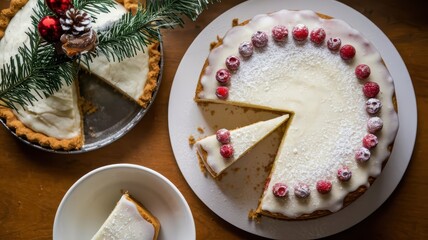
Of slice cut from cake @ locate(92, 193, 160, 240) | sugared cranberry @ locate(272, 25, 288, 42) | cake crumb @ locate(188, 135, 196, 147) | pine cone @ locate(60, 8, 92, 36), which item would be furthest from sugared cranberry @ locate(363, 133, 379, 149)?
pine cone @ locate(60, 8, 92, 36)

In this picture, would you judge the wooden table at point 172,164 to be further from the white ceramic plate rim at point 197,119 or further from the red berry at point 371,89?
the red berry at point 371,89

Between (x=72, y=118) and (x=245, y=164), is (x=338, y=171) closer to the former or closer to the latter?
(x=245, y=164)

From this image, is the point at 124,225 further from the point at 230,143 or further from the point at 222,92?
the point at 222,92

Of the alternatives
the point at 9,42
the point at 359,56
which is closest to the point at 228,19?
the point at 359,56

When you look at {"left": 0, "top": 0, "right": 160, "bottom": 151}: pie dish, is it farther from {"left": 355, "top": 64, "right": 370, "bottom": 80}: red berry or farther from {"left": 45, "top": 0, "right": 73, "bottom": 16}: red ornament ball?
{"left": 355, "top": 64, "right": 370, "bottom": 80}: red berry

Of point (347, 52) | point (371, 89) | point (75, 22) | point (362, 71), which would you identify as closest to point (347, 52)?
point (347, 52)

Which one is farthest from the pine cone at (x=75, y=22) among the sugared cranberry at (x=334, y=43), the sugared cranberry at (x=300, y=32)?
the sugared cranberry at (x=334, y=43)
